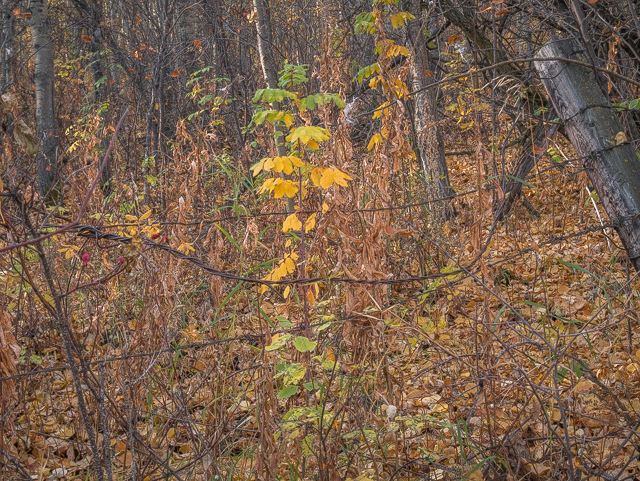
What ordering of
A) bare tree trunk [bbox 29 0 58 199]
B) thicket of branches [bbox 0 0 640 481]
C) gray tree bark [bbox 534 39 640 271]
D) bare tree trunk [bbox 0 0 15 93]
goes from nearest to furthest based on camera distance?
thicket of branches [bbox 0 0 640 481] < gray tree bark [bbox 534 39 640 271] < bare tree trunk [bbox 29 0 58 199] < bare tree trunk [bbox 0 0 15 93]

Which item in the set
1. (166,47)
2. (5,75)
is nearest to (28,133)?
(166,47)

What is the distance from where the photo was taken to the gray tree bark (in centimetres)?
223

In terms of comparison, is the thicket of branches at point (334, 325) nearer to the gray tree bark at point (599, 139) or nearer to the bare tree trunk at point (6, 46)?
the gray tree bark at point (599, 139)

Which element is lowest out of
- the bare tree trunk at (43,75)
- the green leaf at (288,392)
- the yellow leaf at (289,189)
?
the green leaf at (288,392)

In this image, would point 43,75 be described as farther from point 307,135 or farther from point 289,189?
point 307,135

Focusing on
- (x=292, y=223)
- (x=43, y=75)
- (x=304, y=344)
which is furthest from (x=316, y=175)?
(x=43, y=75)

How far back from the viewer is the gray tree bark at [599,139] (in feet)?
7.30

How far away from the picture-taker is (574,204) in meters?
5.22

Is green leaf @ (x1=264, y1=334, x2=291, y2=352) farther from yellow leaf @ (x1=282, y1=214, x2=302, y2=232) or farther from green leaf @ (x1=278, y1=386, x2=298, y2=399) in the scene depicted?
yellow leaf @ (x1=282, y1=214, x2=302, y2=232)

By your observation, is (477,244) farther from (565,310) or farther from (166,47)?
(166,47)

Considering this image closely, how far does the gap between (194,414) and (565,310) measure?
91.7 inches

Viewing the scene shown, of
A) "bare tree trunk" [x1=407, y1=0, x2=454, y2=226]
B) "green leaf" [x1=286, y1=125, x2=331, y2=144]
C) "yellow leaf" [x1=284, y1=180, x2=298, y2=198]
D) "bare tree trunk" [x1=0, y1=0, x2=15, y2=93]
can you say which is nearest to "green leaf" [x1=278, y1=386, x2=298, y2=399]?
"yellow leaf" [x1=284, y1=180, x2=298, y2=198]

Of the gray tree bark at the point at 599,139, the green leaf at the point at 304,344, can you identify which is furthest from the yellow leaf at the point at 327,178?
the gray tree bark at the point at 599,139

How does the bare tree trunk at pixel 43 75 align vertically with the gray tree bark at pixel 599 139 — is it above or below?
above
